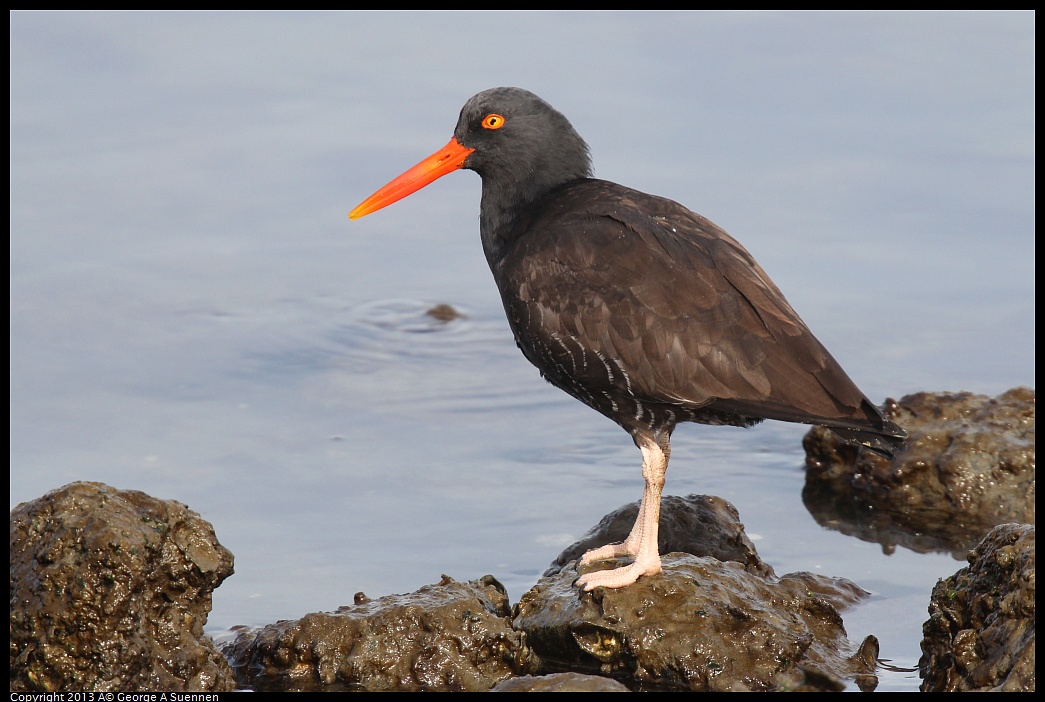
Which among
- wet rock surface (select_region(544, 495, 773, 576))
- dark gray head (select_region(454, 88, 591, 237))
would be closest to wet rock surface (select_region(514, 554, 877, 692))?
wet rock surface (select_region(544, 495, 773, 576))

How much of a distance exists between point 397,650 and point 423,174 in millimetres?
2935

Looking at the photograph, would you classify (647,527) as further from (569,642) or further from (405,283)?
(405,283)

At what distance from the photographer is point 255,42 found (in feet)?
43.2

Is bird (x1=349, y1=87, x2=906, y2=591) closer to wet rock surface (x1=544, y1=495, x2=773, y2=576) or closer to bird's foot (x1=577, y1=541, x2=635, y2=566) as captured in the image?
bird's foot (x1=577, y1=541, x2=635, y2=566)

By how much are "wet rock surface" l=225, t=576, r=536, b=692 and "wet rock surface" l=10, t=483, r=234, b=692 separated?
0.92 feet

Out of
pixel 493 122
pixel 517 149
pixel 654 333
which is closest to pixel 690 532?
pixel 654 333

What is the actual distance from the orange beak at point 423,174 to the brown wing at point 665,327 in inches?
40.8

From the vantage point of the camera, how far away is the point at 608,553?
6695mm

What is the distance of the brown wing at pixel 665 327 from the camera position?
6.30 metres

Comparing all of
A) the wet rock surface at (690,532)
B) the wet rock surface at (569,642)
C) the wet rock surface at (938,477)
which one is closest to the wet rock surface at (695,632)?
the wet rock surface at (569,642)

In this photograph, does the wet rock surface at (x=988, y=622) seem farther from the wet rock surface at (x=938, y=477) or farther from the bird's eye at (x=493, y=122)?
the bird's eye at (x=493, y=122)

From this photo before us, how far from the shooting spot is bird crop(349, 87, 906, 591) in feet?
20.6

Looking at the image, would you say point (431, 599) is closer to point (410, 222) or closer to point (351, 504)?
point (351, 504)
